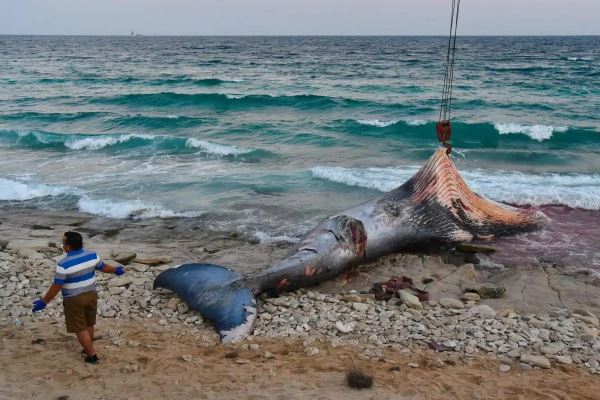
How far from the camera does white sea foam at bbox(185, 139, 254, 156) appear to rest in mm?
20328

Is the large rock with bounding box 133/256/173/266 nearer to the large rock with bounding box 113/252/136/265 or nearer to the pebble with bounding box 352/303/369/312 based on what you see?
the large rock with bounding box 113/252/136/265

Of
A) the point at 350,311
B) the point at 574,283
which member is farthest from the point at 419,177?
the point at 350,311

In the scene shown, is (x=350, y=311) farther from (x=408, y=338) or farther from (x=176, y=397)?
(x=176, y=397)

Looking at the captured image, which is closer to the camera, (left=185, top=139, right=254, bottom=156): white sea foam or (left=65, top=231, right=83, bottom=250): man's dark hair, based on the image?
(left=65, top=231, right=83, bottom=250): man's dark hair

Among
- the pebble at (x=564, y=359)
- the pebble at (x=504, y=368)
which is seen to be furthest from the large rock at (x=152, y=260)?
the pebble at (x=564, y=359)

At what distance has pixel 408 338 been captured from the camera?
7.21 metres

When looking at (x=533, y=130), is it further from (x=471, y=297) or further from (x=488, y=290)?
(x=471, y=297)

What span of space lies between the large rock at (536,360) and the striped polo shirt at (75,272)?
505 cm

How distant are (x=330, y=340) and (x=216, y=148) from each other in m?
14.7

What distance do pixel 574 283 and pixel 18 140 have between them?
70.1 feet

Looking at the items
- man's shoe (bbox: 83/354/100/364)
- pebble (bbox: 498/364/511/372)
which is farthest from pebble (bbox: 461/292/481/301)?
man's shoe (bbox: 83/354/100/364)

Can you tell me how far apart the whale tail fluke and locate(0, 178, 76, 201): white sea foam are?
837 centimetres

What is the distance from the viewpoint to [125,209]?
13.7 meters

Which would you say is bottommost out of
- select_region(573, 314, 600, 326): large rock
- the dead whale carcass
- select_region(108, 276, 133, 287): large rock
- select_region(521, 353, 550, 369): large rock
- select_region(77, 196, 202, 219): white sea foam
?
select_region(77, 196, 202, 219): white sea foam
